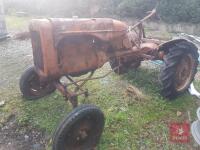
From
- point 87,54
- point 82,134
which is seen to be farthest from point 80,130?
point 87,54

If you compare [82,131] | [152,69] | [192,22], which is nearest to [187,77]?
[152,69]

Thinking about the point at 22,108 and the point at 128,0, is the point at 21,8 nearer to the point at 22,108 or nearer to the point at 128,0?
the point at 128,0

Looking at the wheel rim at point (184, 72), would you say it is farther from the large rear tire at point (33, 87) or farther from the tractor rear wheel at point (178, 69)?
the large rear tire at point (33, 87)

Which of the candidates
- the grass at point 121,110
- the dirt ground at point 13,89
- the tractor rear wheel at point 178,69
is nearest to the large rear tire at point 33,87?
the grass at point 121,110

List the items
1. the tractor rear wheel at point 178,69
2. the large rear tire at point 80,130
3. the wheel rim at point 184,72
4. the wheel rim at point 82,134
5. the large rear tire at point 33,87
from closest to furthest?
the large rear tire at point 80,130, the wheel rim at point 82,134, the tractor rear wheel at point 178,69, the large rear tire at point 33,87, the wheel rim at point 184,72

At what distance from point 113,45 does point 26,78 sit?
5.09 feet

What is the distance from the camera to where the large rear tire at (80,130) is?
12.5ft

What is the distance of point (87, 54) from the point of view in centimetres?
455

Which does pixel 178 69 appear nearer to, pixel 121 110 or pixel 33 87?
pixel 121 110

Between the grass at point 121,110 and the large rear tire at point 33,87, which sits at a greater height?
the large rear tire at point 33,87

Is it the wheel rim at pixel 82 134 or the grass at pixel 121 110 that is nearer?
the wheel rim at pixel 82 134

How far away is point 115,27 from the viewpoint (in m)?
4.73

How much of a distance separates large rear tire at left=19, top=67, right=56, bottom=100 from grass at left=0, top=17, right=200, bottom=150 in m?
0.12

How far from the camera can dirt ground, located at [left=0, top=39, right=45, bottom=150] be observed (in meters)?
4.44
